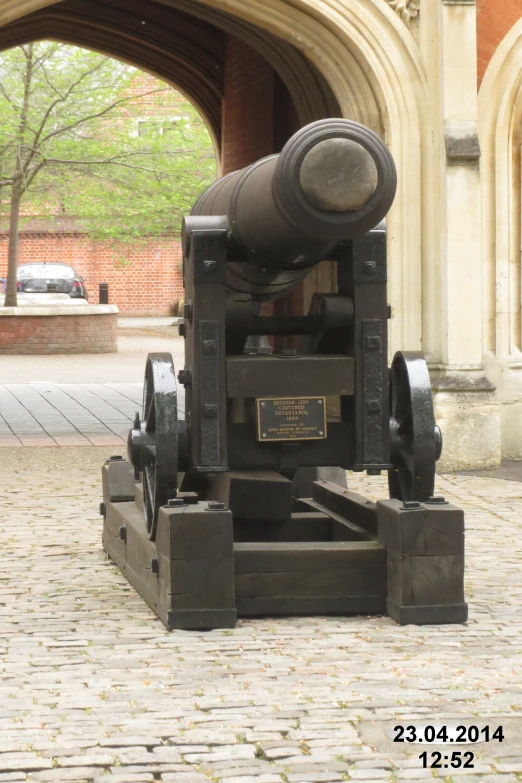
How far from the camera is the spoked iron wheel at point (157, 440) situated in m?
5.45

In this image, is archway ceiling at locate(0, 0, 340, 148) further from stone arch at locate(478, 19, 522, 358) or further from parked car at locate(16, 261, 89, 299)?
parked car at locate(16, 261, 89, 299)

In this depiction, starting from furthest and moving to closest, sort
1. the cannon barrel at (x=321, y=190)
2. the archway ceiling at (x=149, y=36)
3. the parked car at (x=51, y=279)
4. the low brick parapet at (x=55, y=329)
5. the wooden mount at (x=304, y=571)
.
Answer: the parked car at (x=51, y=279) → the low brick parapet at (x=55, y=329) → the archway ceiling at (x=149, y=36) → the wooden mount at (x=304, y=571) → the cannon barrel at (x=321, y=190)

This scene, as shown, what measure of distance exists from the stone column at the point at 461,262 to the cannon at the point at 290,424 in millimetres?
3943

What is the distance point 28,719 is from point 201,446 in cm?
171

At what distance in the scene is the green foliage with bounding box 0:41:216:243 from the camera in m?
22.8

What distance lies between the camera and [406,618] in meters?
5.20

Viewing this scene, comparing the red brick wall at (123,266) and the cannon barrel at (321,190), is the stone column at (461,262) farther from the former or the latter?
the red brick wall at (123,266)

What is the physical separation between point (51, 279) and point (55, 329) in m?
10.5

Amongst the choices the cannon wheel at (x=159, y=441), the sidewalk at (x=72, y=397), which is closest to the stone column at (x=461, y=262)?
the sidewalk at (x=72, y=397)

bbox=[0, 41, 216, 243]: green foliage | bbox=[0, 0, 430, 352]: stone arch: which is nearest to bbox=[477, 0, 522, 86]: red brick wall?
bbox=[0, 0, 430, 352]: stone arch

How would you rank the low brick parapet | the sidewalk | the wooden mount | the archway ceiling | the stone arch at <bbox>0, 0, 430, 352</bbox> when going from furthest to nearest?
the low brick parapet < the archway ceiling < the sidewalk < the stone arch at <bbox>0, 0, 430, 352</bbox> < the wooden mount

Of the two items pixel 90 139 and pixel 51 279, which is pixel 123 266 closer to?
pixel 51 279

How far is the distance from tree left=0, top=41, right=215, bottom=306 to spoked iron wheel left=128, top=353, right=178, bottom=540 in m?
16.6

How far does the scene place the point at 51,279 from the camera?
33.1m
